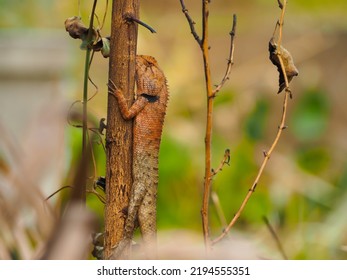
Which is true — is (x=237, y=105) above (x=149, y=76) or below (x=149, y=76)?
below

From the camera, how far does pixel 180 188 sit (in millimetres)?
4496

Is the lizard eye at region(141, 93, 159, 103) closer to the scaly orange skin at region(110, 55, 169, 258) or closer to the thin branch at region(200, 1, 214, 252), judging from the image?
the scaly orange skin at region(110, 55, 169, 258)

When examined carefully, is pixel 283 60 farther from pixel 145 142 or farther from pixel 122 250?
pixel 122 250

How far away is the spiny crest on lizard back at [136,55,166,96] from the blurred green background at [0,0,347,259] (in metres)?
1.74

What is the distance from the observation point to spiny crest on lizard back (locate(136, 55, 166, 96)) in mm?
1795

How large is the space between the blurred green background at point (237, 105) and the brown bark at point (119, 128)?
80.4 inches

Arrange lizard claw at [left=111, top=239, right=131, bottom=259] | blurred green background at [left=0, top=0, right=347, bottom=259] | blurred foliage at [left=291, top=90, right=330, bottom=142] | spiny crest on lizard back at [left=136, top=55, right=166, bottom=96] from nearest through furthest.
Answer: lizard claw at [left=111, top=239, right=131, bottom=259], spiny crest on lizard back at [left=136, top=55, right=166, bottom=96], blurred green background at [left=0, top=0, right=347, bottom=259], blurred foliage at [left=291, top=90, right=330, bottom=142]

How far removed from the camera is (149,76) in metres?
1.86

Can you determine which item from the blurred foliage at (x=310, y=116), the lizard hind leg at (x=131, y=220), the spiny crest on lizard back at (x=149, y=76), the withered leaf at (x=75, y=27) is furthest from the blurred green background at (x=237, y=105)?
the withered leaf at (x=75, y=27)

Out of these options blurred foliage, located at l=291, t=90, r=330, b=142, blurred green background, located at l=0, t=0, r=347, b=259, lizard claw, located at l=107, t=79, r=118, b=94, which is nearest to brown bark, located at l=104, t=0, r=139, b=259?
lizard claw, located at l=107, t=79, r=118, b=94

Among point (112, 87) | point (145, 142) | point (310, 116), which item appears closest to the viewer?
point (112, 87)

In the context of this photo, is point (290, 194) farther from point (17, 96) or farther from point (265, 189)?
point (17, 96)

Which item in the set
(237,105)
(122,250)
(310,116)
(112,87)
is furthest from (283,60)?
(310,116)

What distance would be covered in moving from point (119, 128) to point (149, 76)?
35 cm
